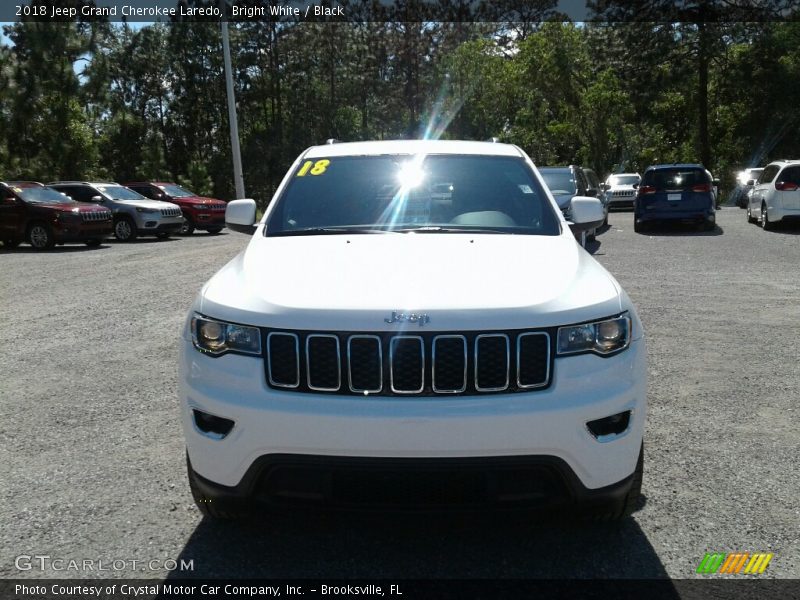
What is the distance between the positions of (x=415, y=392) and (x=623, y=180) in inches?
1266

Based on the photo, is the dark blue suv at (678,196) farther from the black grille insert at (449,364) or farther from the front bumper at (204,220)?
the black grille insert at (449,364)

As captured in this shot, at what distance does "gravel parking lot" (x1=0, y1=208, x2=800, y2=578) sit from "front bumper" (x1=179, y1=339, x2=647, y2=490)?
0.29 metres

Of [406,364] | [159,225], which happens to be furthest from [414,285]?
[159,225]

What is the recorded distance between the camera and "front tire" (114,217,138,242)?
73.5 ft

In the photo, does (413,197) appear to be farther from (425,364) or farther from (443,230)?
(425,364)

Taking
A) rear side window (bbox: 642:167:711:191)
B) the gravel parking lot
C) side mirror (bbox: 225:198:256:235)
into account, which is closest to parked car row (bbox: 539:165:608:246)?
rear side window (bbox: 642:167:711:191)

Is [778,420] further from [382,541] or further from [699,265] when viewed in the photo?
[699,265]

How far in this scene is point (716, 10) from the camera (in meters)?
44.0

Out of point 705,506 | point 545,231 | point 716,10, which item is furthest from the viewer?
point 716,10

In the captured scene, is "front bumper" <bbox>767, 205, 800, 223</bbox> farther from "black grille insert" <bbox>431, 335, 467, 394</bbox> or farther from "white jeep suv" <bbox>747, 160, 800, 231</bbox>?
"black grille insert" <bbox>431, 335, 467, 394</bbox>

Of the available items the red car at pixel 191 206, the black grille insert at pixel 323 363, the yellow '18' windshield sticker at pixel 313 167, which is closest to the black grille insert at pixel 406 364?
the black grille insert at pixel 323 363

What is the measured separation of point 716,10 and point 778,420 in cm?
4469

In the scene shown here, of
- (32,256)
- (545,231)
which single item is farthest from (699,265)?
(32,256)

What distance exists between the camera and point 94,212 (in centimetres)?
2028
